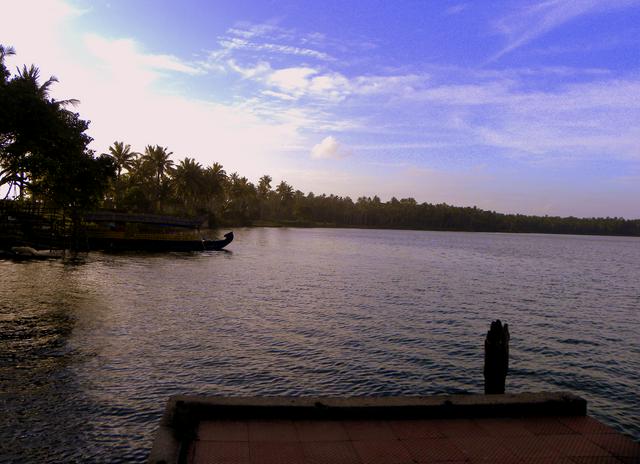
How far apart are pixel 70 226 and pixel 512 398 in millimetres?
57774

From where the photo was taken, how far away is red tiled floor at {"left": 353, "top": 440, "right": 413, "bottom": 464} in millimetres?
6875

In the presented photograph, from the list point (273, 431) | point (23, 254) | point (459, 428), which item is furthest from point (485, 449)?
point (23, 254)

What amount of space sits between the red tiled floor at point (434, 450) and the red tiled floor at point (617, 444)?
245 cm

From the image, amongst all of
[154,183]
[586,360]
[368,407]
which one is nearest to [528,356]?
[586,360]

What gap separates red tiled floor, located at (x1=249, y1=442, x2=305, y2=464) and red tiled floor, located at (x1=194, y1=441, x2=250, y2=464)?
12 cm

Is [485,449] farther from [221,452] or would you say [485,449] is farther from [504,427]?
[221,452]

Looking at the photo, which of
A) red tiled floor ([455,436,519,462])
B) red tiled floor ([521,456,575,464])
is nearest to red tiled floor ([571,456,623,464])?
red tiled floor ([521,456,575,464])

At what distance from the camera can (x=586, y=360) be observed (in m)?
18.9

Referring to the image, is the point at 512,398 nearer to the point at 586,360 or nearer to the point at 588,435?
the point at 588,435

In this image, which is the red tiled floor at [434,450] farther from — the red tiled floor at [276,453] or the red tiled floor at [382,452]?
the red tiled floor at [276,453]

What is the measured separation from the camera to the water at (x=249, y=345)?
38.6 feet

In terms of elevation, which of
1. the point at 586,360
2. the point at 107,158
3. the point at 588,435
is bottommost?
the point at 586,360

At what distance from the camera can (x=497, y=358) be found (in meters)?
11.1

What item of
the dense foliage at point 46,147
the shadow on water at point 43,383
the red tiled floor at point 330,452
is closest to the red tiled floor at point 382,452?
the red tiled floor at point 330,452
